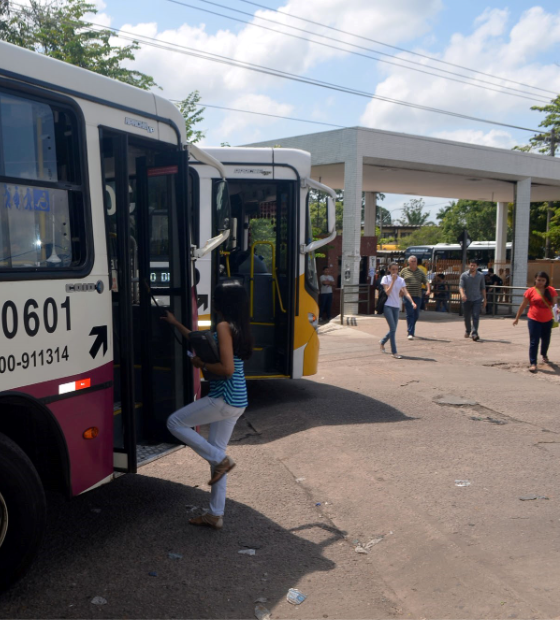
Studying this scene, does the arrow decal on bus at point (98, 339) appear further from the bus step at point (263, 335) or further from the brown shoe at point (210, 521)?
the bus step at point (263, 335)

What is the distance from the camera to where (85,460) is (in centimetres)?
411

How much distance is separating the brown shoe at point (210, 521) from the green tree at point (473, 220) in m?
65.6

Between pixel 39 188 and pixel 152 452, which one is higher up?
pixel 39 188

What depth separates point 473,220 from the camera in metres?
70.3

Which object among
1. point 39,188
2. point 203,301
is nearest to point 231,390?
point 39,188

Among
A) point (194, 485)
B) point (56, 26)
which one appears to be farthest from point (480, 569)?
point (56, 26)

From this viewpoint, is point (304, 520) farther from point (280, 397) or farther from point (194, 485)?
point (280, 397)

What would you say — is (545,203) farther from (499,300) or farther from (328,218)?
(328,218)

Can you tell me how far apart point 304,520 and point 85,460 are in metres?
1.71

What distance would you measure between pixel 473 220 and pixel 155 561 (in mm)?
70577

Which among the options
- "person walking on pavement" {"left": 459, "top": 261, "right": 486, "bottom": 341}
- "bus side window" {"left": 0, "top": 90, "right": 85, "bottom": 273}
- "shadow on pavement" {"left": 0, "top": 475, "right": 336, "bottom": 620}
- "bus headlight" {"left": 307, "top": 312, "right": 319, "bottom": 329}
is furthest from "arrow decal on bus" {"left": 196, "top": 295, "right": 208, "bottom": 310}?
"person walking on pavement" {"left": 459, "top": 261, "right": 486, "bottom": 341}

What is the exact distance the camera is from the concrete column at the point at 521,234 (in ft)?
83.7

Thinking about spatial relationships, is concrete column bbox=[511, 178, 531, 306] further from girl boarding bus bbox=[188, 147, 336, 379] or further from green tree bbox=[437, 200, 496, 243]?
green tree bbox=[437, 200, 496, 243]

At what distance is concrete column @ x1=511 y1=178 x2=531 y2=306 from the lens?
25500mm
